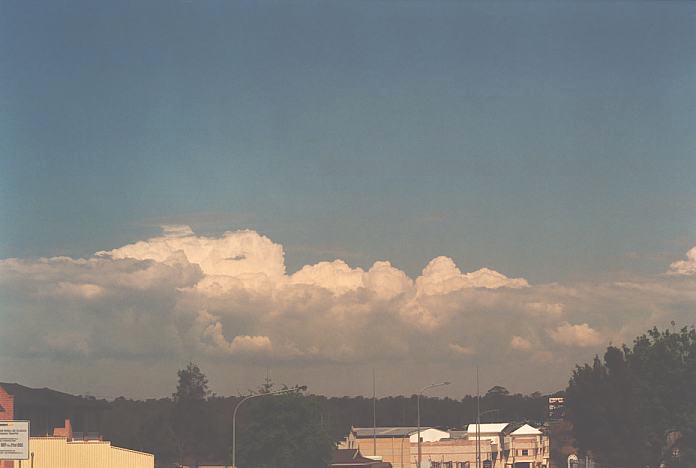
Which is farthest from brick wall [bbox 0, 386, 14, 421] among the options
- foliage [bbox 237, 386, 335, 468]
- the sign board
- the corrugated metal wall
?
foliage [bbox 237, 386, 335, 468]

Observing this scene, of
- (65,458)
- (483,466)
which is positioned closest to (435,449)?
(483,466)

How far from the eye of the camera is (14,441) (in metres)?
77.9

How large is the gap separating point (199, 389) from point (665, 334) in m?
91.2

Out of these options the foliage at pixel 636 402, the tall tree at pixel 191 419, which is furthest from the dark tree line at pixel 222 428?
the foliage at pixel 636 402

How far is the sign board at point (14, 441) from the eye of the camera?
253ft

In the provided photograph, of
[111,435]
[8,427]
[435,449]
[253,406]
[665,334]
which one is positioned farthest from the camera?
[435,449]

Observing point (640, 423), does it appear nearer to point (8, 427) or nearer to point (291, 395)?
point (291, 395)

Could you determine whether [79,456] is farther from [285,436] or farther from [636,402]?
[636,402]

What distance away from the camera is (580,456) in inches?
5113

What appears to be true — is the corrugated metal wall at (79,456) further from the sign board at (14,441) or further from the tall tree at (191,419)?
the tall tree at (191,419)

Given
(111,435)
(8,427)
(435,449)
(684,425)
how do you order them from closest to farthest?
(8,427), (684,425), (111,435), (435,449)

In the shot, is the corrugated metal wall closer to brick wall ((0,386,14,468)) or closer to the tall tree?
brick wall ((0,386,14,468))

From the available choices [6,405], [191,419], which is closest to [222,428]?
[191,419]

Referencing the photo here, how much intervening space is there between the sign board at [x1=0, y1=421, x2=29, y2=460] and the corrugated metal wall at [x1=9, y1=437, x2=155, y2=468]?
7.67 meters
